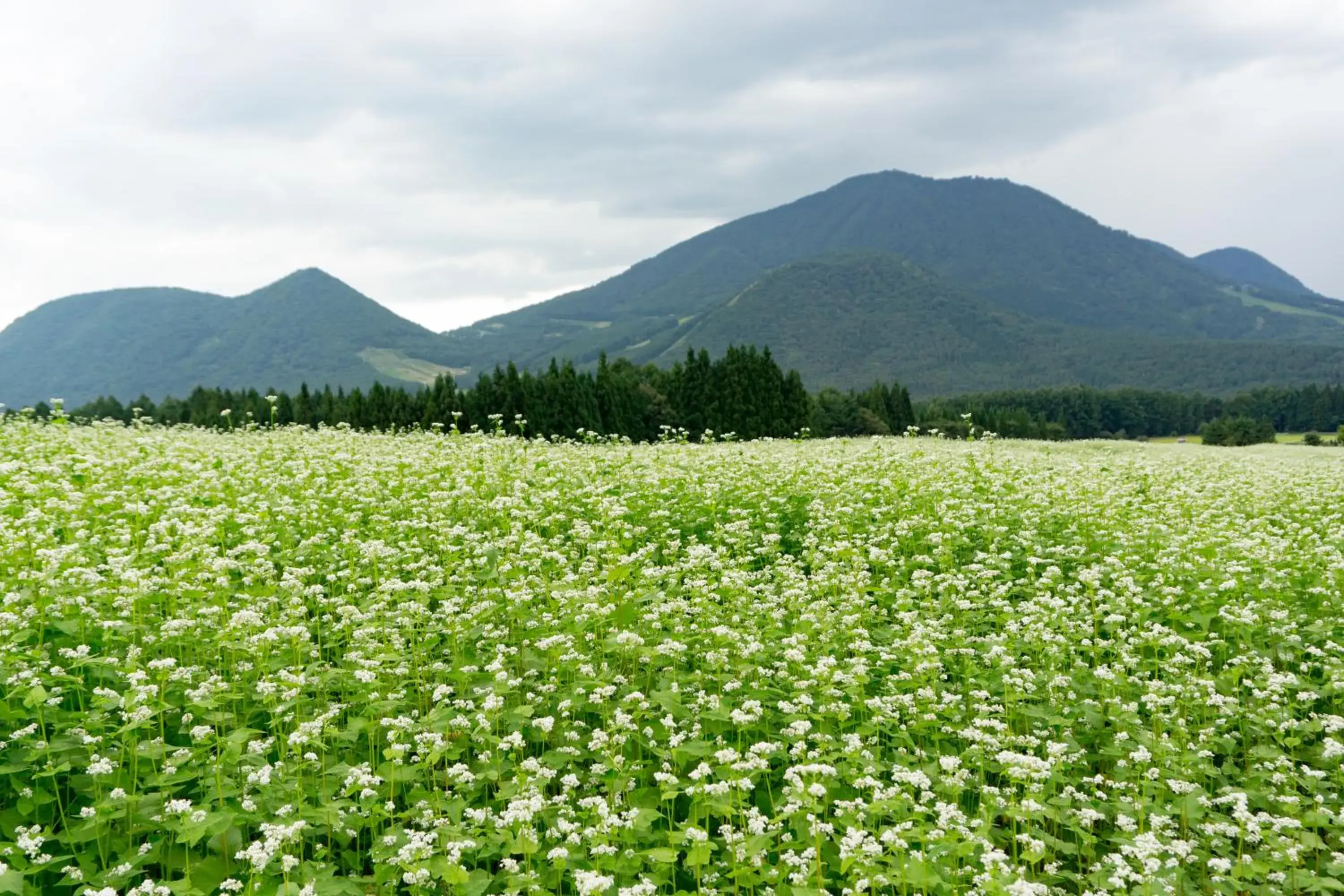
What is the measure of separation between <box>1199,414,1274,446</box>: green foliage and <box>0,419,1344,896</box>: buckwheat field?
378 ft

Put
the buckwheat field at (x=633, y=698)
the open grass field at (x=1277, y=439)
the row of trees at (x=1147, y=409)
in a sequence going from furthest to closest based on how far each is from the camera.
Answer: the row of trees at (x=1147, y=409), the open grass field at (x=1277, y=439), the buckwheat field at (x=633, y=698)

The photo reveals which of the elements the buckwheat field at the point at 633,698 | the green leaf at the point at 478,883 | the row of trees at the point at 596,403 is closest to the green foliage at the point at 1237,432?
the row of trees at the point at 596,403

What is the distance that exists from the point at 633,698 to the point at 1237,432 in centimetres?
13361

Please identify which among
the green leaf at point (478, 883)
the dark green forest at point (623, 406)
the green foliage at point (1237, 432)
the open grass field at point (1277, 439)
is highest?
the dark green forest at point (623, 406)

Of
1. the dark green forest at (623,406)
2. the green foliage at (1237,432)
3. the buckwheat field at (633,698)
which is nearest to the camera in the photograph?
the buckwheat field at (633,698)

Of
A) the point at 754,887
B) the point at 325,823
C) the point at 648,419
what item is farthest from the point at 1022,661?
the point at 648,419

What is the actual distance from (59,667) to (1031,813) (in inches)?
341

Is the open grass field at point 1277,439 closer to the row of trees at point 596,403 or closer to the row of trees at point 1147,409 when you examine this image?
the row of trees at point 1147,409

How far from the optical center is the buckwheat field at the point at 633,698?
6.29 meters

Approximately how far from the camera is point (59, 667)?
7059 millimetres

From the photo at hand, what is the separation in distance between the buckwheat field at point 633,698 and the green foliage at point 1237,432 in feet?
378

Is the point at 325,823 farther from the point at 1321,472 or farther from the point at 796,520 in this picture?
the point at 1321,472

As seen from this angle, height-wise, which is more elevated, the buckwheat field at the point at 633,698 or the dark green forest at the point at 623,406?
the dark green forest at the point at 623,406

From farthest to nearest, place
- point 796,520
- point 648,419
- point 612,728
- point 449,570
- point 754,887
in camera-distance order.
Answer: point 648,419 < point 796,520 < point 449,570 < point 612,728 < point 754,887
